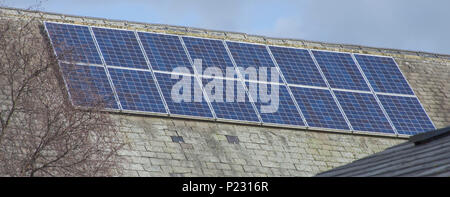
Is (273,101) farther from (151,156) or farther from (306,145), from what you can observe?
(151,156)

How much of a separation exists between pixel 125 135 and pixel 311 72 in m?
8.42

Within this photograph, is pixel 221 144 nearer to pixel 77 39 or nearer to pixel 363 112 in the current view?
pixel 77 39

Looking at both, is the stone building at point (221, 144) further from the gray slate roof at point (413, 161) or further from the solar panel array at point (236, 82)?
the gray slate roof at point (413, 161)

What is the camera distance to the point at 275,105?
112 ft

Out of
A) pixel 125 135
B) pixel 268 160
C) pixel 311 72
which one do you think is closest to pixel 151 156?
pixel 125 135

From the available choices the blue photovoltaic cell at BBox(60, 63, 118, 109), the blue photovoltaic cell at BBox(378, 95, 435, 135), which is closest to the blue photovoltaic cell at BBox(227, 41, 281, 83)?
the blue photovoltaic cell at BBox(378, 95, 435, 135)

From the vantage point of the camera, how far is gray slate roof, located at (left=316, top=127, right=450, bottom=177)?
44.5 ft

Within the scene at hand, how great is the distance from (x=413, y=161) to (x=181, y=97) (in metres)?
18.2

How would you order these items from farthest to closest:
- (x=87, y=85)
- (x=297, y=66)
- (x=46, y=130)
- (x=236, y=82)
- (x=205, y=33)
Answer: (x=205, y=33) → (x=297, y=66) → (x=236, y=82) → (x=87, y=85) → (x=46, y=130)

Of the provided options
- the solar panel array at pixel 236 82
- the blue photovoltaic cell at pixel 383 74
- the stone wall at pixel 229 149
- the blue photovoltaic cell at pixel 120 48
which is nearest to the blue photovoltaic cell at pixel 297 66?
the solar panel array at pixel 236 82

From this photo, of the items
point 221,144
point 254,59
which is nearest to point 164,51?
point 254,59

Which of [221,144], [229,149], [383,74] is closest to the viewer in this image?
[229,149]

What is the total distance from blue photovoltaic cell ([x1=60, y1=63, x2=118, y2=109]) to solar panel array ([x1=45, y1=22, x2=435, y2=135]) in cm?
4
